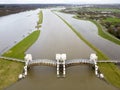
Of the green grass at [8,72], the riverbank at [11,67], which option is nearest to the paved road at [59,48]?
the riverbank at [11,67]

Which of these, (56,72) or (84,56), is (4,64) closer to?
(56,72)

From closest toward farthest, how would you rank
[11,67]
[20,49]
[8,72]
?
[8,72] → [11,67] → [20,49]

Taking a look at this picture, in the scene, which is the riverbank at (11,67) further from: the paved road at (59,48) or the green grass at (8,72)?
the paved road at (59,48)

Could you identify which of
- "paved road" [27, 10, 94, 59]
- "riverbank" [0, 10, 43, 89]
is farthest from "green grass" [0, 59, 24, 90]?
"paved road" [27, 10, 94, 59]

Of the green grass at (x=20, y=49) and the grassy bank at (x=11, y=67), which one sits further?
the green grass at (x=20, y=49)

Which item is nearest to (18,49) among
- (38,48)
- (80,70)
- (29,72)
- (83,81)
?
(38,48)

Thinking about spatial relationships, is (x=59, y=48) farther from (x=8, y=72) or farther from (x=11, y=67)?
(x=8, y=72)

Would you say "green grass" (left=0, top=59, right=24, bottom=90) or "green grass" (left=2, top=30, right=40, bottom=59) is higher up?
"green grass" (left=2, top=30, right=40, bottom=59)

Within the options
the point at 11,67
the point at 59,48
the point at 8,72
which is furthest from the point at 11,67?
the point at 59,48

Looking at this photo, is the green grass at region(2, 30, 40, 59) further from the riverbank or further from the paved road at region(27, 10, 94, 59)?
the paved road at region(27, 10, 94, 59)

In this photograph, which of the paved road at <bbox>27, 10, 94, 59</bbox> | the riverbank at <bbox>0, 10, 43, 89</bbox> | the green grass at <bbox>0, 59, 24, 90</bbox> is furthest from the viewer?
the paved road at <bbox>27, 10, 94, 59</bbox>

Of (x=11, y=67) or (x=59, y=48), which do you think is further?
(x=59, y=48)
